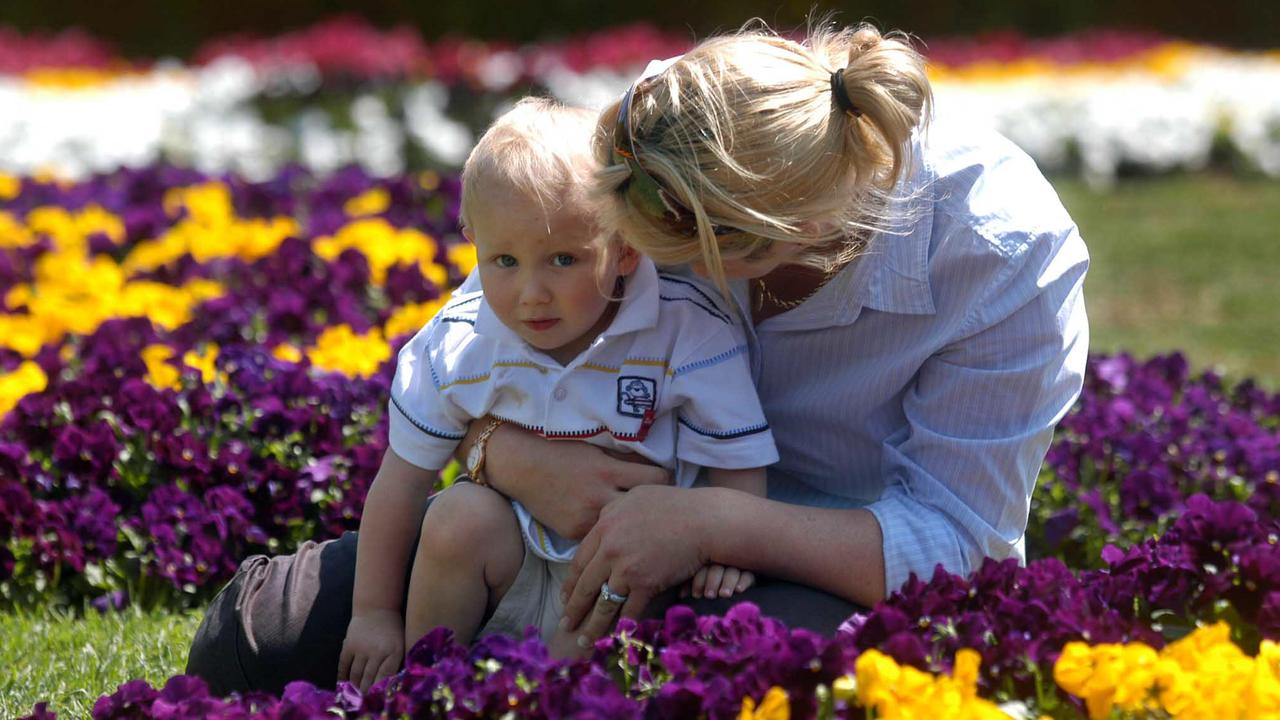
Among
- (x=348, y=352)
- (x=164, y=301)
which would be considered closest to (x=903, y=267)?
(x=348, y=352)

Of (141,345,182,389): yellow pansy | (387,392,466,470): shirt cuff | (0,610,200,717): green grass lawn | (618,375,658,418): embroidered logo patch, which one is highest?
(618,375,658,418): embroidered logo patch

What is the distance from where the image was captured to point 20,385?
12.6 ft

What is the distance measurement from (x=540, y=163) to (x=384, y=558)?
0.71 m

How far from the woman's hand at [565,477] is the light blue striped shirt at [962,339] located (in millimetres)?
333

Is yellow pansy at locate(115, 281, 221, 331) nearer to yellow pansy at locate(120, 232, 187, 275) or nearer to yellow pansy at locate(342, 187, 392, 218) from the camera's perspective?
yellow pansy at locate(120, 232, 187, 275)

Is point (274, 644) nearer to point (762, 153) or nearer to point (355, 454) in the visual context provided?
point (355, 454)

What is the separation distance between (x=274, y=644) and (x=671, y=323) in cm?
88

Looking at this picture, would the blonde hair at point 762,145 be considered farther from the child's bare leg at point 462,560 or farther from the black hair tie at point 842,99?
the child's bare leg at point 462,560

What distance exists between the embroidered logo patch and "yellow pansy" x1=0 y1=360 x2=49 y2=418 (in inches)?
73.9

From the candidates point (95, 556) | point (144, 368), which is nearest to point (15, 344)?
point (144, 368)

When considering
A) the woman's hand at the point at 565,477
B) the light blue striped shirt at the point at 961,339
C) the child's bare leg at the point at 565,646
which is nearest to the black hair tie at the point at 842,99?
the light blue striped shirt at the point at 961,339

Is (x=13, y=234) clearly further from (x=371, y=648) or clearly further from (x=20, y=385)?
(x=371, y=648)

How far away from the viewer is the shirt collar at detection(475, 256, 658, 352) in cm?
247

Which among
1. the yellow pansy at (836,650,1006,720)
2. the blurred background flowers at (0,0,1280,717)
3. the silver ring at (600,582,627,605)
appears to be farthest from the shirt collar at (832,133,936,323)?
the yellow pansy at (836,650,1006,720)
